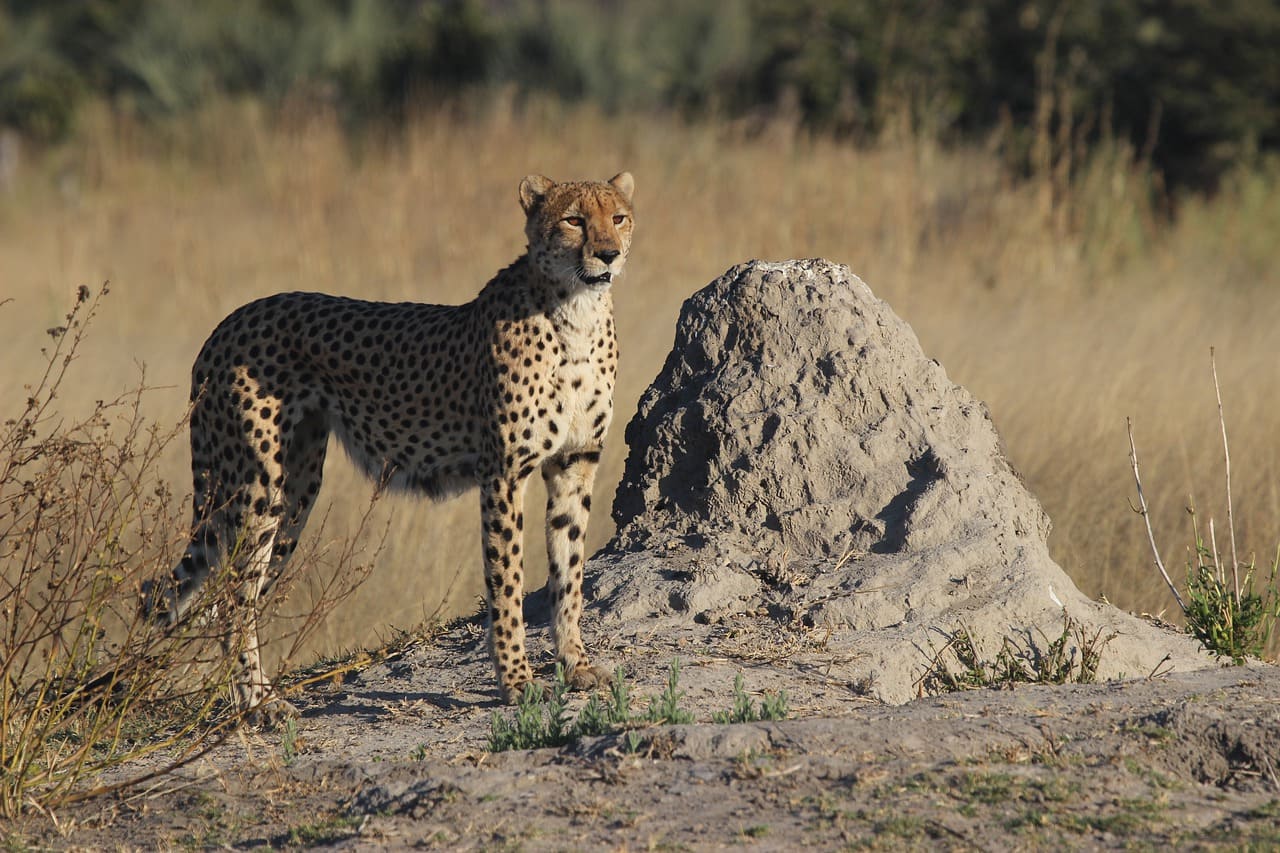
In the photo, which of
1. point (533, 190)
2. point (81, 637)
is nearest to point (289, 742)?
point (81, 637)

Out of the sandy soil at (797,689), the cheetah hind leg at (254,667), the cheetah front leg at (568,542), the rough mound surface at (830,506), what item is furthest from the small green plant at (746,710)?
the cheetah hind leg at (254,667)

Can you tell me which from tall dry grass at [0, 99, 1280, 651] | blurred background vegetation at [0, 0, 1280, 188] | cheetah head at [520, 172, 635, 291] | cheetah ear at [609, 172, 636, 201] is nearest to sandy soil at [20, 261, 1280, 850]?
cheetah ear at [609, 172, 636, 201]

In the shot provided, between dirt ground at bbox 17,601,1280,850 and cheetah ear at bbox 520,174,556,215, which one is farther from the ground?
cheetah ear at bbox 520,174,556,215

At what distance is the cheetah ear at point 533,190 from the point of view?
4.40 metres

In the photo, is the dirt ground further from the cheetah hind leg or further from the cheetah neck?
the cheetah neck

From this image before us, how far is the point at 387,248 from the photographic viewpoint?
11.1 metres

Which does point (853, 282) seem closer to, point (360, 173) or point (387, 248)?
point (387, 248)

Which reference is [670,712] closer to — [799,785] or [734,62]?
[799,785]

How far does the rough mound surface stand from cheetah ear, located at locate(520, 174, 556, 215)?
2.62 feet

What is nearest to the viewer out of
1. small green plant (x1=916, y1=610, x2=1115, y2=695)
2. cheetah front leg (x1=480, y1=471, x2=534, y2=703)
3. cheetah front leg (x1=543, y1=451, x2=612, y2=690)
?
small green plant (x1=916, y1=610, x2=1115, y2=695)

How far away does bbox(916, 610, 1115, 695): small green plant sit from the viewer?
164 inches

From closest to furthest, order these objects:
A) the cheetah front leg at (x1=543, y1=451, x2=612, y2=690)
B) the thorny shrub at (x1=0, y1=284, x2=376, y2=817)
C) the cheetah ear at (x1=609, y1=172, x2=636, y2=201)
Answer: the thorny shrub at (x1=0, y1=284, x2=376, y2=817) < the cheetah front leg at (x1=543, y1=451, x2=612, y2=690) < the cheetah ear at (x1=609, y1=172, x2=636, y2=201)

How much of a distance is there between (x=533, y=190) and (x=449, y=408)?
0.67m

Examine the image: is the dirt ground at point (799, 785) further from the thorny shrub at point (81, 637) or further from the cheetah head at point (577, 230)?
the cheetah head at point (577, 230)
